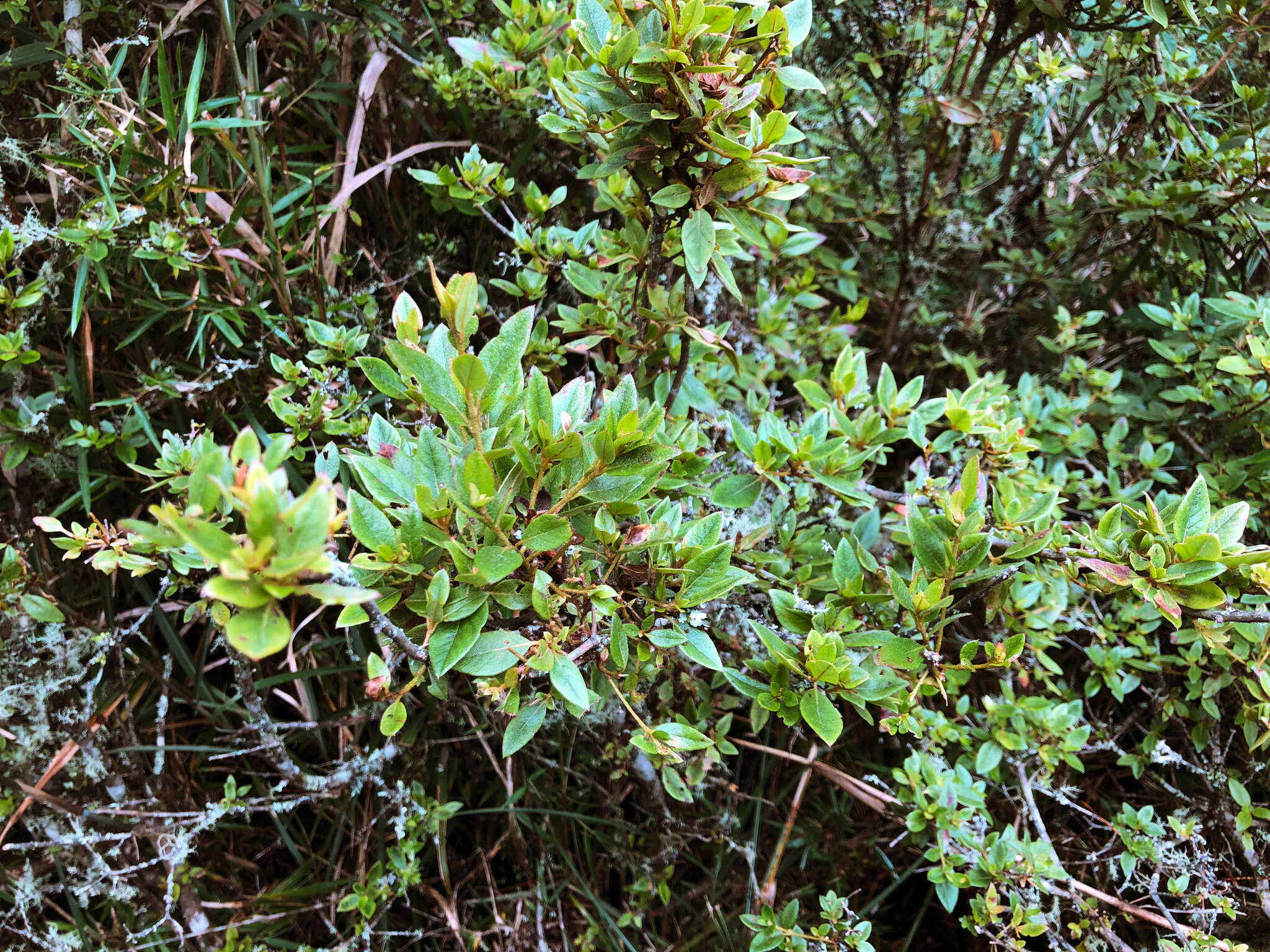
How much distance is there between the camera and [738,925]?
146cm

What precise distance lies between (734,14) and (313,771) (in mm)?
1398

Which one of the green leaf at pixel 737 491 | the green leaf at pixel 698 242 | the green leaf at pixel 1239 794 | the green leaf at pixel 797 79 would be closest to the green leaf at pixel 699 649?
the green leaf at pixel 737 491

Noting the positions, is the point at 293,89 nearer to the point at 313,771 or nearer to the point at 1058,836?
the point at 313,771

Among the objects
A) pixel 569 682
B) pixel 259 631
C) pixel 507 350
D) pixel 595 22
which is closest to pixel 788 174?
pixel 595 22

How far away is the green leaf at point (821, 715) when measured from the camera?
0.83 m

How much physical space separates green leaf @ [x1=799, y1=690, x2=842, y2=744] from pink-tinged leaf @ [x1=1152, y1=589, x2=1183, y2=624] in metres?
0.34

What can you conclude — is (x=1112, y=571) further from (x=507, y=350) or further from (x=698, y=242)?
(x=507, y=350)

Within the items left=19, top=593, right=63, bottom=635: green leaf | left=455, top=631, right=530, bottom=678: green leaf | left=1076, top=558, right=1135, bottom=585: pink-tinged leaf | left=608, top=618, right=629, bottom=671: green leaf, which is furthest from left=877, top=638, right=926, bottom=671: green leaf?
left=19, top=593, right=63, bottom=635: green leaf

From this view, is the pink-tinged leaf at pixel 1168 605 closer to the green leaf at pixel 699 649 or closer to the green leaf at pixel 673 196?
the green leaf at pixel 699 649

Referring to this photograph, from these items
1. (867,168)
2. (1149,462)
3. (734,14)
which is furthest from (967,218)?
(734,14)

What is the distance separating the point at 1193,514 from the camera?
84 cm

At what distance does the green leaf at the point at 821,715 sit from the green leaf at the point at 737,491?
27 cm

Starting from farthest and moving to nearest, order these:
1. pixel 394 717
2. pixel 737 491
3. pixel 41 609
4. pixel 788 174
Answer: pixel 41 609, pixel 737 491, pixel 788 174, pixel 394 717

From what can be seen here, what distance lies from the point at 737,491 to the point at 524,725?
1.40 feet
